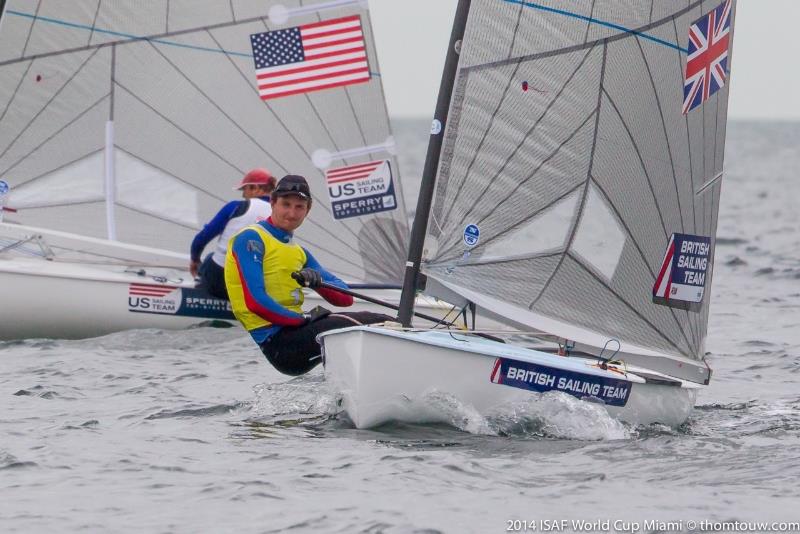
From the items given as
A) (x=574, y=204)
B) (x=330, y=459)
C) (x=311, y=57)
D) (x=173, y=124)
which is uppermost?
(x=311, y=57)

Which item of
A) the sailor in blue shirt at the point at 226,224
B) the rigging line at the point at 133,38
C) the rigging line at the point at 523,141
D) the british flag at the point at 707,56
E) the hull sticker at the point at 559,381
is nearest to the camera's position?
the hull sticker at the point at 559,381

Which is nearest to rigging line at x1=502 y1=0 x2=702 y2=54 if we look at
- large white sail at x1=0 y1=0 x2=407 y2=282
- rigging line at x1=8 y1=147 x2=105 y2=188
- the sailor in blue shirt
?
the sailor in blue shirt

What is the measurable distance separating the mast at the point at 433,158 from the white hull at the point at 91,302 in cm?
262

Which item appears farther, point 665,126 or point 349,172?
point 349,172

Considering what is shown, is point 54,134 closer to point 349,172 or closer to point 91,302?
point 91,302

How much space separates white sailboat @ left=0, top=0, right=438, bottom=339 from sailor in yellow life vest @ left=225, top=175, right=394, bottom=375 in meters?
3.19

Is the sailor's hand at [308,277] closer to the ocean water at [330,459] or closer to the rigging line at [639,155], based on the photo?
the ocean water at [330,459]

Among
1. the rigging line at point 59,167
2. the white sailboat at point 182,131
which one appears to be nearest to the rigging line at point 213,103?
the white sailboat at point 182,131

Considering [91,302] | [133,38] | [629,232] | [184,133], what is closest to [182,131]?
[184,133]

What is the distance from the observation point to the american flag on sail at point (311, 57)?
938 centimetres

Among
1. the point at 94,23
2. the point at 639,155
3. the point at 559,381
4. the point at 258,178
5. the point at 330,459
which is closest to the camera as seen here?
the point at 330,459

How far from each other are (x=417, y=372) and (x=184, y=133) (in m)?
4.62

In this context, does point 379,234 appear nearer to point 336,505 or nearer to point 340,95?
point 340,95

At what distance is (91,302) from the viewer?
848cm
